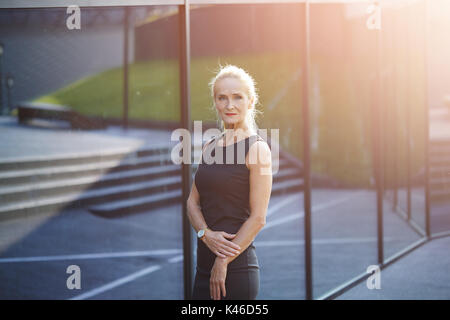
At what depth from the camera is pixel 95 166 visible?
451 cm

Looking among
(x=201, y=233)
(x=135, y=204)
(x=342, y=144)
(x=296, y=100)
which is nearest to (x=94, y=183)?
(x=135, y=204)

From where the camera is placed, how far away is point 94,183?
4.45m

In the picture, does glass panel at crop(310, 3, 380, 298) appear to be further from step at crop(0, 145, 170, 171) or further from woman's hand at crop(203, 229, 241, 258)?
woman's hand at crop(203, 229, 241, 258)

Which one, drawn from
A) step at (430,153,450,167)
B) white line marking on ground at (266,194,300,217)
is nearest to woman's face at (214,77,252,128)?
white line marking on ground at (266,194,300,217)

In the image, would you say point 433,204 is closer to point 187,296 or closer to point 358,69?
point 358,69

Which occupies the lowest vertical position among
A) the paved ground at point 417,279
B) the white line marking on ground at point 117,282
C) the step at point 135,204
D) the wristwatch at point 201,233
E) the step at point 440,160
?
the paved ground at point 417,279

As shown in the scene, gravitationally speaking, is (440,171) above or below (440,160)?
below

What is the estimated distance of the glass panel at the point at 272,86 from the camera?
4.71 meters

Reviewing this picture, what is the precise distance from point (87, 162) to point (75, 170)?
0.12 m

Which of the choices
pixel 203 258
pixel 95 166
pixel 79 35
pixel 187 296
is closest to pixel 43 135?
pixel 95 166

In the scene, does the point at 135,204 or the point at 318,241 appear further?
the point at 318,241

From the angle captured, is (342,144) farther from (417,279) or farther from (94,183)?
(94,183)

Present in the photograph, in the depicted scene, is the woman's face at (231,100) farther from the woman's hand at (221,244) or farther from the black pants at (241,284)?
the black pants at (241,284)

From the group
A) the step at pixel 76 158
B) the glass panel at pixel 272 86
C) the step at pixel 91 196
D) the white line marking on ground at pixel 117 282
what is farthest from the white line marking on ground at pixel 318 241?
the step at pixel 76 158
